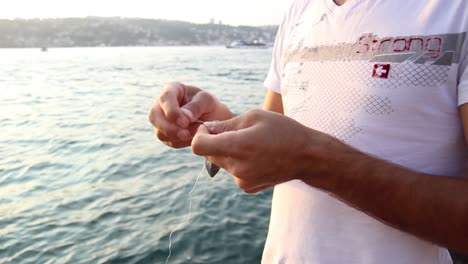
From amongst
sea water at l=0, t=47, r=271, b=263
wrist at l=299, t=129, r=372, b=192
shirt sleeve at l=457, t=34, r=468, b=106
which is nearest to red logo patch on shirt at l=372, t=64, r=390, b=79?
shirt sleeve at l=457, t=34, r=468, b=106

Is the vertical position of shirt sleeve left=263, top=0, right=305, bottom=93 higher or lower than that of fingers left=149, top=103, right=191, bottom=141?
higher

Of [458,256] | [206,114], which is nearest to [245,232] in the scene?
[458,256]

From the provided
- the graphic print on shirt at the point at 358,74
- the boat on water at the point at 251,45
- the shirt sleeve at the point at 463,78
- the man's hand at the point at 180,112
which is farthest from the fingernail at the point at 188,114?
the boat on water at the point at 251,45

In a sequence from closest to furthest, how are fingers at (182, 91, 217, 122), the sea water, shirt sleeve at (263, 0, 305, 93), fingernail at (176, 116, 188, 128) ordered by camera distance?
fingernail at (176, 116, 188, 128)
fingers at (182, 91, 217, 122)
shirt sleeve at (263, 0, 305, 93)
the sea water

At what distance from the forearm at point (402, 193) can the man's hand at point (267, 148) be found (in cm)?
3

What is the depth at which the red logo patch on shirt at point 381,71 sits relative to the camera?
1.20 m

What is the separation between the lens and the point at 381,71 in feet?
3.98

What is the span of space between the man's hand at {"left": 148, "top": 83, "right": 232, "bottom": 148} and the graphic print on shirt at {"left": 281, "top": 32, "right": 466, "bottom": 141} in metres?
0.38

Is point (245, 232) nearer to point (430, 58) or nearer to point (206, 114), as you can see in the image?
point (206, 114)

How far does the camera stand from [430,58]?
1.11 m

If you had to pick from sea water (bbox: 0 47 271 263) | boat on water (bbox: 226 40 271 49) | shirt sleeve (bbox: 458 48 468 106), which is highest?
shirt sleeve (bbox: 458 48 468 106)

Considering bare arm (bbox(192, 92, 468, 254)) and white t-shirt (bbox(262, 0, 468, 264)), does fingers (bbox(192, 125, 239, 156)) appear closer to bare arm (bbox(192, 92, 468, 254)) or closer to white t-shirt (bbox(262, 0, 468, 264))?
bare arm (bbox(192, 92, 468, 254))

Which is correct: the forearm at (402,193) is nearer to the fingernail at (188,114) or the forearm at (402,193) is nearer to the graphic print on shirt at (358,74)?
the graphic print on shirt at (358,74)

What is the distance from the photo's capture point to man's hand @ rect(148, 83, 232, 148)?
1547 mm
